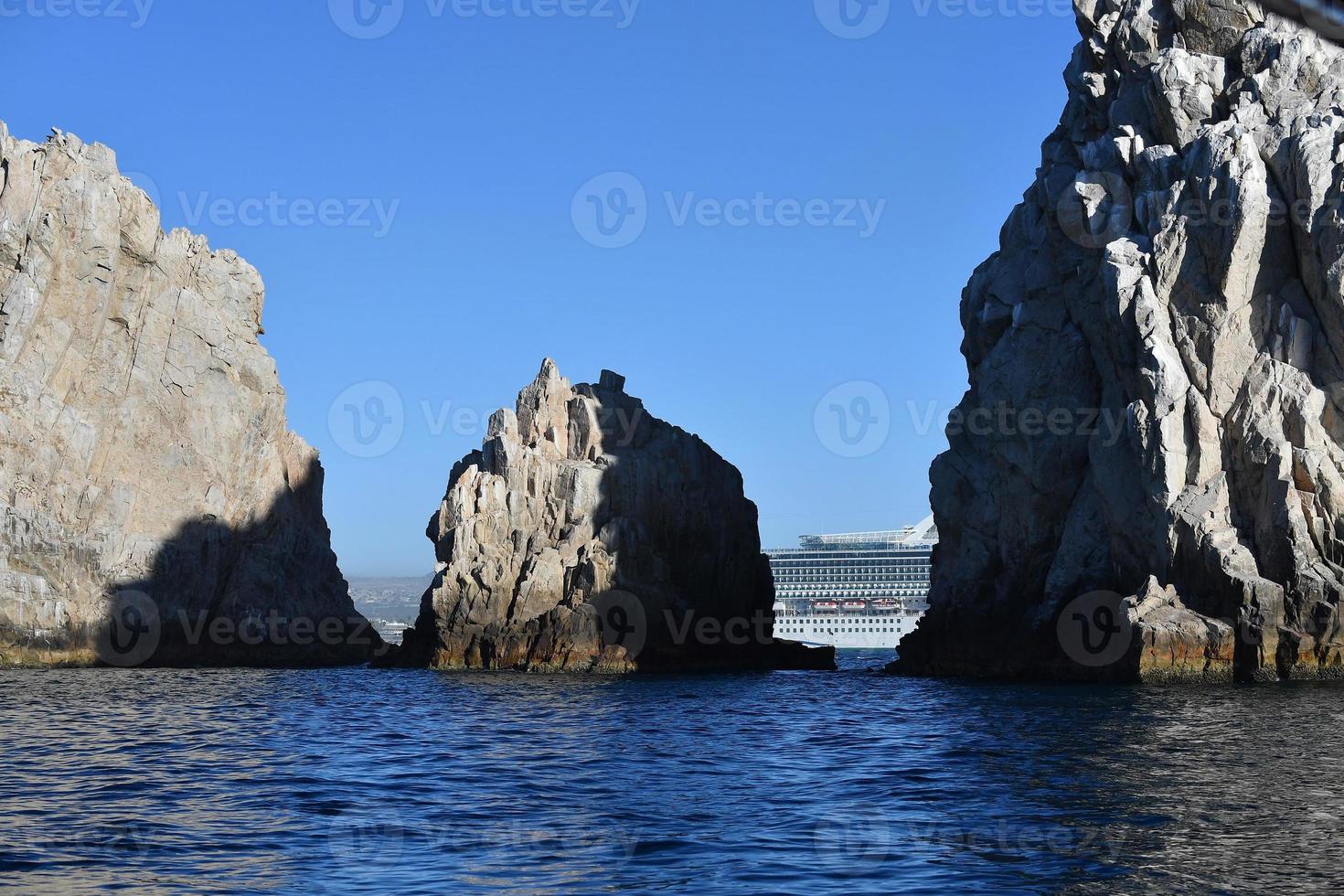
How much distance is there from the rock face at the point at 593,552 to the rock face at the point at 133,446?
1140 centimetres

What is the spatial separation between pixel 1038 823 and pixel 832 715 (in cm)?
2257

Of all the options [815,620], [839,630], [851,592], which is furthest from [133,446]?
[851,592]

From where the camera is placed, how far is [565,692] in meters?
54.4

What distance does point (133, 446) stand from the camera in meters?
84.1
